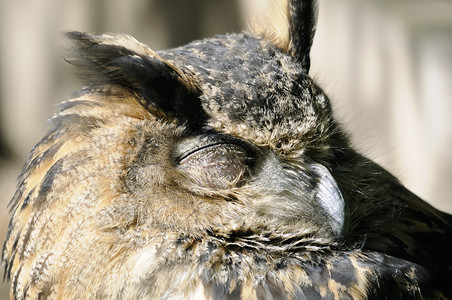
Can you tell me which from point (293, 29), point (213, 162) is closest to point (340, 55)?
point (293, 29)

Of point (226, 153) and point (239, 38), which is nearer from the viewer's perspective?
point (226, 153)

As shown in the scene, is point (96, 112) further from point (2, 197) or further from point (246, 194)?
point (2, 197)

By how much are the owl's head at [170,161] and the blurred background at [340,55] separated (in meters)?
1.72

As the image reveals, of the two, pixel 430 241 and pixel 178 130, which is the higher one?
pixel 178 130

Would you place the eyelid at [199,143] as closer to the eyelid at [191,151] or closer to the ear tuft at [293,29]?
the eyelid at [191,151]

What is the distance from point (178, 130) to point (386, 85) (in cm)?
212

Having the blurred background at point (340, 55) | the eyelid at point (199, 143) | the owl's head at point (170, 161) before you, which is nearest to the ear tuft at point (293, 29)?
the owl's head at point (170, 161)

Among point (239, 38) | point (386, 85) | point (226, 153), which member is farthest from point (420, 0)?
point (226, 153)

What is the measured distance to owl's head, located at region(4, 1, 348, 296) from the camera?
1.21m

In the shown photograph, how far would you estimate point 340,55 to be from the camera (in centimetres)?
311

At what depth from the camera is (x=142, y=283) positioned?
1.18 m

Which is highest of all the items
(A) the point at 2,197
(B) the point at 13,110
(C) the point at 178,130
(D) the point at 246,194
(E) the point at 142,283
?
(C) the point at 178,130

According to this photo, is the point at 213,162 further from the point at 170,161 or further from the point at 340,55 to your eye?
the point at 340,55

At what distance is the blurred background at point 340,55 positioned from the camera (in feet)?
9.96
